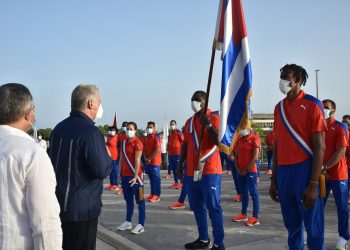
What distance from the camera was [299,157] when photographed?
155 inches

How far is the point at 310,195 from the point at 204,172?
1.88 metres

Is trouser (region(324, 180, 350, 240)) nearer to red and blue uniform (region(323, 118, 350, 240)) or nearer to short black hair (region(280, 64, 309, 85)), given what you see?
red and blue uniform (region(323, 118, 350, 240))

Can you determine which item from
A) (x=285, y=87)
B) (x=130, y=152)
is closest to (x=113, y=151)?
(x=130, y=152)

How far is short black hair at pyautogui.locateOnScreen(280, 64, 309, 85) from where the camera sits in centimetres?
419

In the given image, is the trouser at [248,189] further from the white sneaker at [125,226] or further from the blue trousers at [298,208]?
the blue trousers at [298,208]

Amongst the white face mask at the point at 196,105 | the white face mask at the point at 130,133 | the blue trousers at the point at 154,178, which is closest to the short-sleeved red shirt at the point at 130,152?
the white face mask at the point at 130,133

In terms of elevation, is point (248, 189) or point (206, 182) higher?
point (206, 182)

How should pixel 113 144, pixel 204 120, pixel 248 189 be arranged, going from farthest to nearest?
pixel 113 144, pixel 248 189, pixel 204 120

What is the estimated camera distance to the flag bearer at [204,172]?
5.37 meters

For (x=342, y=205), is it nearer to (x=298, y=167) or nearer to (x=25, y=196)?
(x=298, y=167)

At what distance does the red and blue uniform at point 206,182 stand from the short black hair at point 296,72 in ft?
4.71

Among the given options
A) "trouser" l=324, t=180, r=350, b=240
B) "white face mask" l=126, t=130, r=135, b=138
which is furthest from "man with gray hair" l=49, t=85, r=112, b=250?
"white face mask" l=126, t=130, r=135, b=138

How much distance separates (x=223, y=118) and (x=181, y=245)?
228cm

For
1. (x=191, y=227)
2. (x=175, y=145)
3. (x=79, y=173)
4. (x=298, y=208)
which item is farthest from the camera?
(x=175, y=145)
